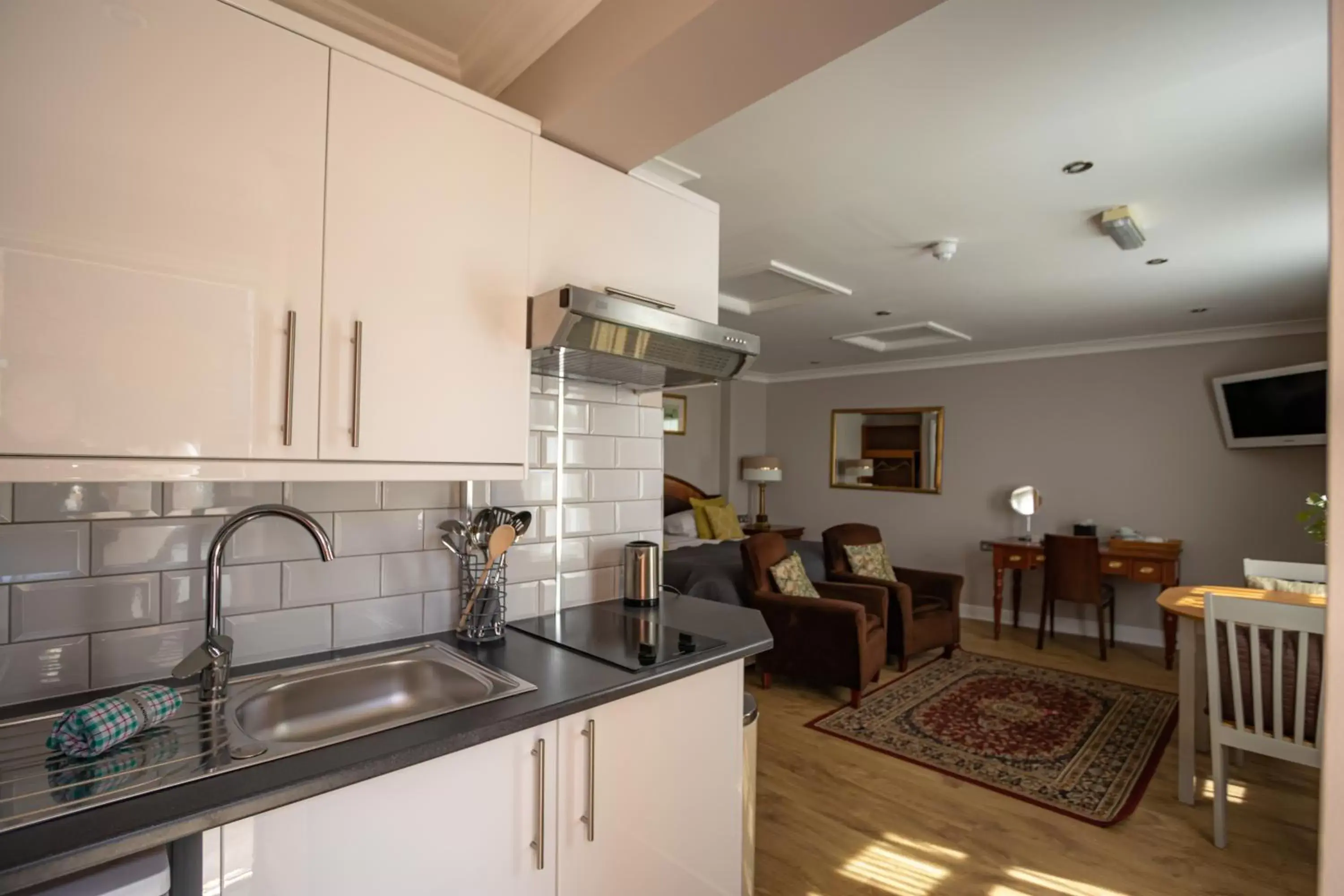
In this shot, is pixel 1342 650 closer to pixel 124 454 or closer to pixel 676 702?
pixel 676 702

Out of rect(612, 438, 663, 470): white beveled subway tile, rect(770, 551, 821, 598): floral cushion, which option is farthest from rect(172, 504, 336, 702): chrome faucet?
rect(770, 551, 821, 598): floral cushion

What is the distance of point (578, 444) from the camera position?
196cm

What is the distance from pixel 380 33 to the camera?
5.38 feet

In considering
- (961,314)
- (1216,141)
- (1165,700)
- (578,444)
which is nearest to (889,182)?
(1216,141)

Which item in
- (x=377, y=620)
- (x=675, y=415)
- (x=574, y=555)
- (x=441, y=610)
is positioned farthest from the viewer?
(x=675, y=415)

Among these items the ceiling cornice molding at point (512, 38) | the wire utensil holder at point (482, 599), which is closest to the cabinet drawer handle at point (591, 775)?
the wire utensil holder at point (482, 599)

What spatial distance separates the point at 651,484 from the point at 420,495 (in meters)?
0.76

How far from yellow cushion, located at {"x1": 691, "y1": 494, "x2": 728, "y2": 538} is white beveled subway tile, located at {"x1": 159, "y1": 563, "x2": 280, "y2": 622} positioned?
4.53 m

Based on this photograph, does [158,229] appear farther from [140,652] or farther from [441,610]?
[441,610]

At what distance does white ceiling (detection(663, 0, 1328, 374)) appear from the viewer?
Answer: 1.62 m

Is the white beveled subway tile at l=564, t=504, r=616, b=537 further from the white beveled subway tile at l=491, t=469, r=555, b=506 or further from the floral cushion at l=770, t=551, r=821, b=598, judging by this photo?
the floral cushion at l=770, t=551, r=821, b=598

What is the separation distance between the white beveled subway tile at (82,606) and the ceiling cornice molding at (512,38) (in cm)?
141

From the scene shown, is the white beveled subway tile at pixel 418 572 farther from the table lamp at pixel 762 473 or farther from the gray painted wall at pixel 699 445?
the table lamp at pixel 762 473

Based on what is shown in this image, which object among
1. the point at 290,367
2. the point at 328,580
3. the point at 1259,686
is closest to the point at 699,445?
the point at 1259,686
